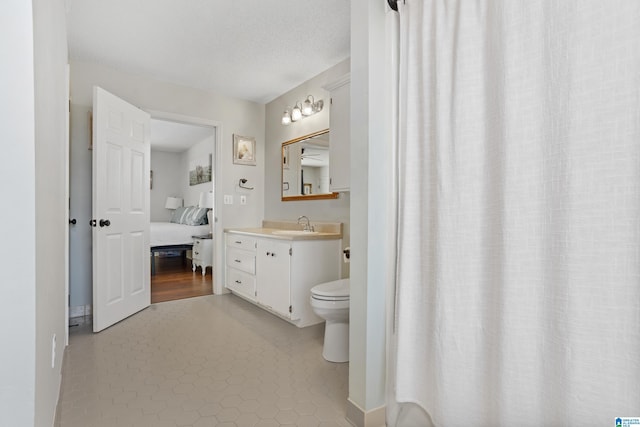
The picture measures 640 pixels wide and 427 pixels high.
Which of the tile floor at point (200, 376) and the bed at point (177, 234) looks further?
the bed at point (177, 234)

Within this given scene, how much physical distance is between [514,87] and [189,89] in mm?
3576

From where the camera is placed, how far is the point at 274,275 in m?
2.99

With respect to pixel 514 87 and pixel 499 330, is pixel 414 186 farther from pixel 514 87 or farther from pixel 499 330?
pixel 499 330

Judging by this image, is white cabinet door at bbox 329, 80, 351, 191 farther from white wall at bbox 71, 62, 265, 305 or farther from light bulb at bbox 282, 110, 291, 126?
white wall at bbox 71, 62, 265, 305

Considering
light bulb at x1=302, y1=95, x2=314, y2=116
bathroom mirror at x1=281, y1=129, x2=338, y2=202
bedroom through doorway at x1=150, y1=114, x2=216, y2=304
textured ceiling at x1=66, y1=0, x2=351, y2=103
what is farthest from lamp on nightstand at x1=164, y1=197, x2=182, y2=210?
light bulb at x1=302, y1=95, x2=314, y2=116

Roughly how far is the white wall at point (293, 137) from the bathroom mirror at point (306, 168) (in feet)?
0.24

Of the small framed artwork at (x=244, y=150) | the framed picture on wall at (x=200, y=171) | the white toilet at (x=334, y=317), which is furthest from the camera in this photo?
the framed picture on wall at (x=200, y=171)

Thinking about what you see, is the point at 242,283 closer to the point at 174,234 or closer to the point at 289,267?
the point at 289,267

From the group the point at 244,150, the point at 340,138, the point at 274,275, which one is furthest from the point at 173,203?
the point at 340,138

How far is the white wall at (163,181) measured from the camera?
312 inches

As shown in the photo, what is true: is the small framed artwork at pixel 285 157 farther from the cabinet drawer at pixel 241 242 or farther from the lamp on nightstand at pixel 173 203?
the lamp on nightstand at pixel 173 203

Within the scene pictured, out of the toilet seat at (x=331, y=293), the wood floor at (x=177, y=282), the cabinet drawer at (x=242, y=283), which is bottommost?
the wood floor at (x=177, y=282)

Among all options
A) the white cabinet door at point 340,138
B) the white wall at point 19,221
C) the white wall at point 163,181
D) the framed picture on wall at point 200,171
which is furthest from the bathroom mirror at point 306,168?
the white wall at point 163,181

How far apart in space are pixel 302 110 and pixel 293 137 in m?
0.35
